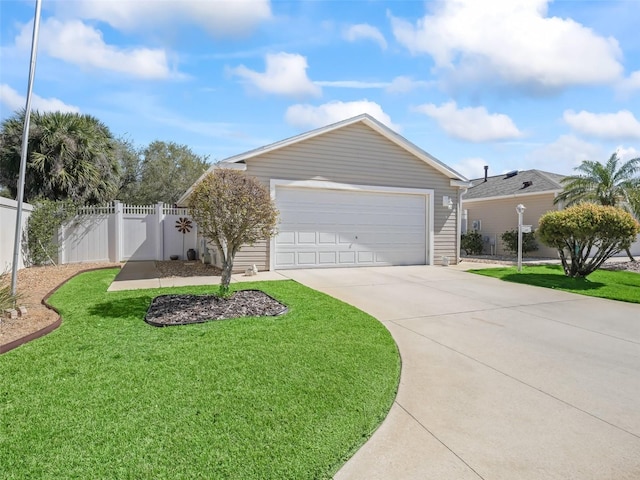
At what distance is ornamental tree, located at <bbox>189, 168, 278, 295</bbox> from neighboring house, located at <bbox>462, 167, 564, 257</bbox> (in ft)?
52.1

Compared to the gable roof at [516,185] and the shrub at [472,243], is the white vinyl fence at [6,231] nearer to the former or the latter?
the gable roof at [516,185]

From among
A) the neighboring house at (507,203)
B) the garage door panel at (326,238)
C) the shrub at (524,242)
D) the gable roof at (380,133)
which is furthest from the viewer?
the shrub at (524,242)

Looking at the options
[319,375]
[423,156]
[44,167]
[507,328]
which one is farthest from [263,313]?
[44,167]

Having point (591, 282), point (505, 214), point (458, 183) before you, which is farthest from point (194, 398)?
point (505, 214)

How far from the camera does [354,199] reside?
11859mm

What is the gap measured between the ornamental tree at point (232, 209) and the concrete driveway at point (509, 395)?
7.87 feet

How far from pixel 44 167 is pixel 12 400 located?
13214 millimetres

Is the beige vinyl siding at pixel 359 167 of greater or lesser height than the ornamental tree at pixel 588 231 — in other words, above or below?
above

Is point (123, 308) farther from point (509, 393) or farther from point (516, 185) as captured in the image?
point (516, 185)

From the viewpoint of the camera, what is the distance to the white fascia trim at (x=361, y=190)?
10750mm

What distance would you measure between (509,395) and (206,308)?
4.47m

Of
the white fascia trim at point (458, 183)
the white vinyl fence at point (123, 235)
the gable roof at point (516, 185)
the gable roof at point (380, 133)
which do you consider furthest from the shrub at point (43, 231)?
the gable roof at point (516, 185)

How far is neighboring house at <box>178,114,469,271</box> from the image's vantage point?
1085cm

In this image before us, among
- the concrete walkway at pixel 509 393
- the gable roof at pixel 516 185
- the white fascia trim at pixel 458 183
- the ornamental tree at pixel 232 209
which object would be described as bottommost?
the concrete walkway at pixel 509 393
